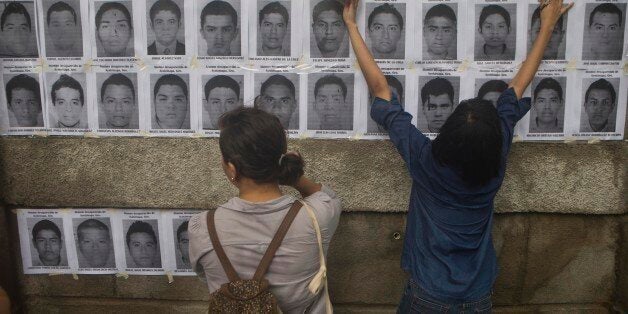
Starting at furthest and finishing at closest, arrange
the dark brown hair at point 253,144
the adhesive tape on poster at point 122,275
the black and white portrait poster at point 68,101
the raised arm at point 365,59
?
the adhesive tape on poster at point 122,275
the black and white portrait poster at point 68,101
the raised arm at point 365,59
the dark brown hair at point 253,144

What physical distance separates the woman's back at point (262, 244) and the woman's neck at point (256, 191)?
27mm

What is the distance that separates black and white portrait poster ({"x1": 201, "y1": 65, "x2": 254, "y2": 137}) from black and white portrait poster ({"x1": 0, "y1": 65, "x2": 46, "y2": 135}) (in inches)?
30.6

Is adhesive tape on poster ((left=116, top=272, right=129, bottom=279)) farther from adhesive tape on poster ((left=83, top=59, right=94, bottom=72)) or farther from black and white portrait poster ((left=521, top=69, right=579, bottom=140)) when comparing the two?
black and white portrait poster ((left=521, top=69, right=579, bottom=140))

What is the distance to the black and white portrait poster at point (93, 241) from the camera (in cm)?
237

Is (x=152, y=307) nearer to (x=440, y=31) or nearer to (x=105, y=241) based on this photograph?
(x=105, y=241)

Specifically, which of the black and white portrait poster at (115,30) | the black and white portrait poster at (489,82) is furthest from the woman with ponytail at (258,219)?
the black and white portrait poster at (489,82)

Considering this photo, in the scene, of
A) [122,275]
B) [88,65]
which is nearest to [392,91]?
[88,65]

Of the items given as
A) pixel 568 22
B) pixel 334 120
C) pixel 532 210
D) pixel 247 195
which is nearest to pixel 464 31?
pixel 568 22

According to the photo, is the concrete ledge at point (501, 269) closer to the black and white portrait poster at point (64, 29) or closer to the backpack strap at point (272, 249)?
the backpack strap at point (272, 249)

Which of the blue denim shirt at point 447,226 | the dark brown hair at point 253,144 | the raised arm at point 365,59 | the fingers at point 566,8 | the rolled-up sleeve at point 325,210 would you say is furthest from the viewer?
the fingers at point 566,8

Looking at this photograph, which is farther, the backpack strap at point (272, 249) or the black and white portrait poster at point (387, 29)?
the black and white portrait poster at point (387, 29)

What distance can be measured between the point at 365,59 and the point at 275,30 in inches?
17.5

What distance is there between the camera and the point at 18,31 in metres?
2.21

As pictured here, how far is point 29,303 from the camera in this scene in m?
2.50
